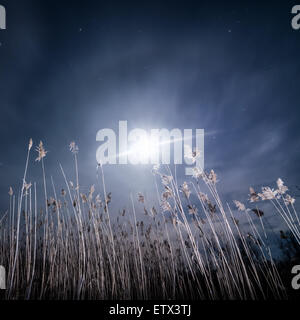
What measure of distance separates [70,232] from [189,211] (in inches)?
77.7

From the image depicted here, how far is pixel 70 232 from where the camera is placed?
120 inches
